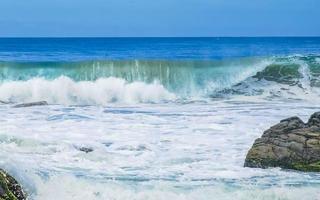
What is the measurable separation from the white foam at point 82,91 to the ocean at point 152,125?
0.05 meters

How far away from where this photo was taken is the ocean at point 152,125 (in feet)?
30.2

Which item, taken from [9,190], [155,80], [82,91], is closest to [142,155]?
[9,190]

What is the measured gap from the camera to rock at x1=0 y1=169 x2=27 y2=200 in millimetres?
6555

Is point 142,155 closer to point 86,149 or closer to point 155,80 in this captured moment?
point 86,149

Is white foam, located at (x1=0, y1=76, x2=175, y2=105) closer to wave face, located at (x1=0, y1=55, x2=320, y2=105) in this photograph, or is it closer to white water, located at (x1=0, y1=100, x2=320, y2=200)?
wave face, located at (x1=0, y1=55, x2=320, y2=105)

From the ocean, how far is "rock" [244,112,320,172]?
0.84 feet

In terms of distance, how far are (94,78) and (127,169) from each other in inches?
752

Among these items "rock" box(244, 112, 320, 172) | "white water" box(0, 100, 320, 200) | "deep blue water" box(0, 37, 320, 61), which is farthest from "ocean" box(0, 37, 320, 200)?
"deep blue water" box(0, 37, 320, 61)

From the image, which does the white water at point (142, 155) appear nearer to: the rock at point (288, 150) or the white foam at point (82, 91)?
the rock at point (288, 150)

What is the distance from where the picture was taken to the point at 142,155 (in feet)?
39.1

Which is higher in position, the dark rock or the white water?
the dark rock

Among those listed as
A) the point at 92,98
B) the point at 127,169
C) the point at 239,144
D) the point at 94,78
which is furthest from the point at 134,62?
the point at 127,169

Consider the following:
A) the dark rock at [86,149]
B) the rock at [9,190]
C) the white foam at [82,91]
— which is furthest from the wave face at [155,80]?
the rock at [9,190]

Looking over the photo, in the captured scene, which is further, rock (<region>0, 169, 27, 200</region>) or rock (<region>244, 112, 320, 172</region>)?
rock (<region>244, 112, 320, 172</region>)
